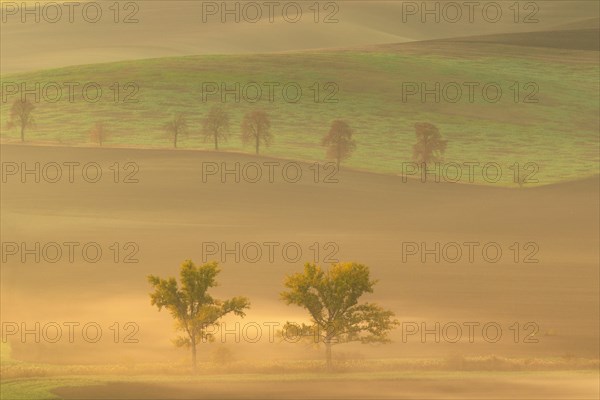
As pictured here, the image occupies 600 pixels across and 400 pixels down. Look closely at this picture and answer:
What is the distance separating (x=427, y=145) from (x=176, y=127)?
17148 mm

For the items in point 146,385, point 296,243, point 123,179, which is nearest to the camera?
point 146,385

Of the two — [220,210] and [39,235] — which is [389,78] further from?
[39,235]

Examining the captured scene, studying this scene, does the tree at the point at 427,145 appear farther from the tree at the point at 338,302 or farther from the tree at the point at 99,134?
the tree at the point at 338,302

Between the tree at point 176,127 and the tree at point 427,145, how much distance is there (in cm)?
1623

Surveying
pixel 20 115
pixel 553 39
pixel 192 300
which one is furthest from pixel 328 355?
pixel 553 39

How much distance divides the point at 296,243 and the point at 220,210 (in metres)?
8.24

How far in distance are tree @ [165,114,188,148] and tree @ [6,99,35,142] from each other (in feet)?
33.1

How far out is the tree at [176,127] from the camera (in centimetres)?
9072

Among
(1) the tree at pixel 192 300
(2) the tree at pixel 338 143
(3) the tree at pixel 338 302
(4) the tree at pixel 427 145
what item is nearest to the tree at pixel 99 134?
(2) the tree at pixel 338 143

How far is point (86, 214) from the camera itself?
73000mm

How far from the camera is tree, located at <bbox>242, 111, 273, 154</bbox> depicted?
291 ft

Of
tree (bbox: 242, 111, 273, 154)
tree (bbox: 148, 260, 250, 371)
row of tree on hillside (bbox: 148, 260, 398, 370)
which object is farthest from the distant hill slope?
tree (bbox: 148, 260, 250, 371)

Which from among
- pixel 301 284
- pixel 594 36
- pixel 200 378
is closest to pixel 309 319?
pixel 301 284

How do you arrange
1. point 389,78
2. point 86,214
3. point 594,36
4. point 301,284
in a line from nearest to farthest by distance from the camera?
point 301,284
point 86,214
point 389,78
point 594,36
